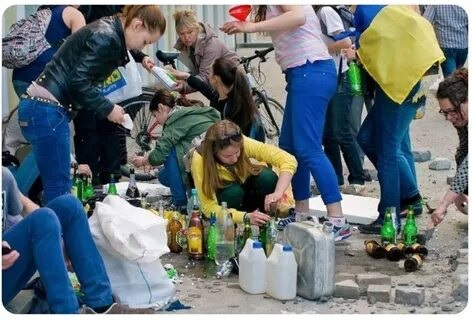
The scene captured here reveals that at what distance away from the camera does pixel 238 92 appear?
281 inches

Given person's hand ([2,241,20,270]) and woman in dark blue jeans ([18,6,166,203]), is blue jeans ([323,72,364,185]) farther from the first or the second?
person's hand ([2,241,20,270])

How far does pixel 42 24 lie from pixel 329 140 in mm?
2389

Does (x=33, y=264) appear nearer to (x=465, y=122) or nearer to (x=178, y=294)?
(x=178, y=294)

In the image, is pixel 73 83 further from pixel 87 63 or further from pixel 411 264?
pixel 411 264

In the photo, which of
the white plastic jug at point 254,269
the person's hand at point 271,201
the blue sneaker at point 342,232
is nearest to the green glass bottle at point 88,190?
the person's hand at point 271,201

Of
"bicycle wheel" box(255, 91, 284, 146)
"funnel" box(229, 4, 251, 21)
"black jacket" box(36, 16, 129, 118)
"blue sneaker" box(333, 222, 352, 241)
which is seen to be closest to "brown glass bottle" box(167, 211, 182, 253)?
"black jacket" box(36, 16, 129, 118)

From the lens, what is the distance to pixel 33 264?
4512 mm

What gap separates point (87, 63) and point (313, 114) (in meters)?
1.48

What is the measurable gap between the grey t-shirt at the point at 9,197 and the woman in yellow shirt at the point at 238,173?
1566 mm

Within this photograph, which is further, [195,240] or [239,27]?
[239,27]

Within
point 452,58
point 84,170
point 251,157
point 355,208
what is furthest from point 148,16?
point 452,58

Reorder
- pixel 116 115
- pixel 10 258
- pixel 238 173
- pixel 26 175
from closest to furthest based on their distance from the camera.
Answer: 1. pixel 10 258
2. pixel 116 115
3. pixel 238 173
4. pixel 26 175

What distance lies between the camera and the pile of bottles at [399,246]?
5.77 metres

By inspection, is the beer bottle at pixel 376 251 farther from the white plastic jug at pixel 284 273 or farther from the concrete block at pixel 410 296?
the white plastic jug at pixel 284 273
